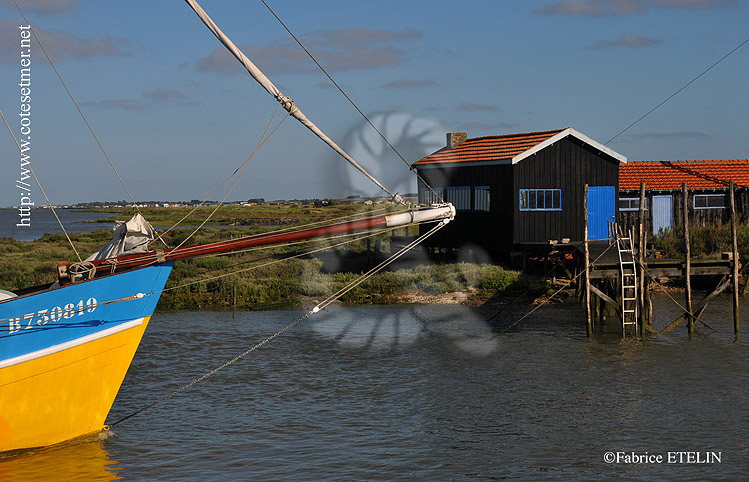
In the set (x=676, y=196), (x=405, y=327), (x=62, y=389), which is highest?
(x=676, y=196)

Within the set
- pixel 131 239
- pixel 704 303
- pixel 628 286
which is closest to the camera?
pixel 131 239

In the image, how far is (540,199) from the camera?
33938 millimetres

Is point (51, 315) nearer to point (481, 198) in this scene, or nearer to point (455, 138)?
point (481, 198)

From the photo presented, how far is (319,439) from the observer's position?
1570 centimetres

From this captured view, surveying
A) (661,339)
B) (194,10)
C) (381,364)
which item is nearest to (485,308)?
(661,339)

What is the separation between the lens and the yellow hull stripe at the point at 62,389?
1446 centimetres

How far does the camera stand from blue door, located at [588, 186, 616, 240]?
114 ft

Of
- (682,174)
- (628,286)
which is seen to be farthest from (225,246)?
(682,174)

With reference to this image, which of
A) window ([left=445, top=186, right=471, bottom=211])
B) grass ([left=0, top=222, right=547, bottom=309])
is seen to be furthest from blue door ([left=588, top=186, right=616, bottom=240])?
window ([left=445, top=186, right=471, bottom=211])

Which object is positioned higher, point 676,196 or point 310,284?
point 676,196

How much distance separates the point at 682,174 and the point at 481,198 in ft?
42.9

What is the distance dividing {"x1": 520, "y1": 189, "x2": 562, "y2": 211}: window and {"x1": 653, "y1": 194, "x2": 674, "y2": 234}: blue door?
8357mm

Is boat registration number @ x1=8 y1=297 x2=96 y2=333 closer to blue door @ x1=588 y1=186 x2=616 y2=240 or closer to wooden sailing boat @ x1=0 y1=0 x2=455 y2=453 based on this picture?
wooden sailing boat @ x1=0 y1=0 x2=455 y2=453

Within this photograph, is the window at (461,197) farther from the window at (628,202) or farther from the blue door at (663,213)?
the blue door at (663,213)
